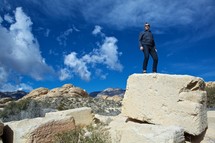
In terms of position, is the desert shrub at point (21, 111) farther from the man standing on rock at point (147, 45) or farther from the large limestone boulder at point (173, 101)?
the large limestone boulder at point (173, 101)

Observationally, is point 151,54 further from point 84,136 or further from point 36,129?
point 36,129

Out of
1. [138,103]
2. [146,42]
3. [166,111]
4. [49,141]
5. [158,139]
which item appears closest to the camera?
[158,139]

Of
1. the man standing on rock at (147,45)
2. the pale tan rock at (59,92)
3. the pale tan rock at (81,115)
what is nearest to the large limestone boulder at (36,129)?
the pale tan rock at (81,115)

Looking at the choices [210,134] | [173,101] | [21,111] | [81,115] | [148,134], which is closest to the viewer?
[148,134]

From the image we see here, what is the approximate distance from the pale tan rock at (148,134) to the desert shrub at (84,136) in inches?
11.4

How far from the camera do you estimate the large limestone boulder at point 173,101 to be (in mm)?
7281

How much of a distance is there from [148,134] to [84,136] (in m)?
1.81

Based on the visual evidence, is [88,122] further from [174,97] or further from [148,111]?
[174,97]

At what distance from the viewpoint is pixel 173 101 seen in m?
7.52

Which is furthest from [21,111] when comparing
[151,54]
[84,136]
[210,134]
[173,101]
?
[210,134]

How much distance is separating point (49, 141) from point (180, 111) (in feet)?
10.2

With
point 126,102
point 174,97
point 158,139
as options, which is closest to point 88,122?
point 126,102

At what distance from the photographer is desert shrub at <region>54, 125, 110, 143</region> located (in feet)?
23.0

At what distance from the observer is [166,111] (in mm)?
7641
